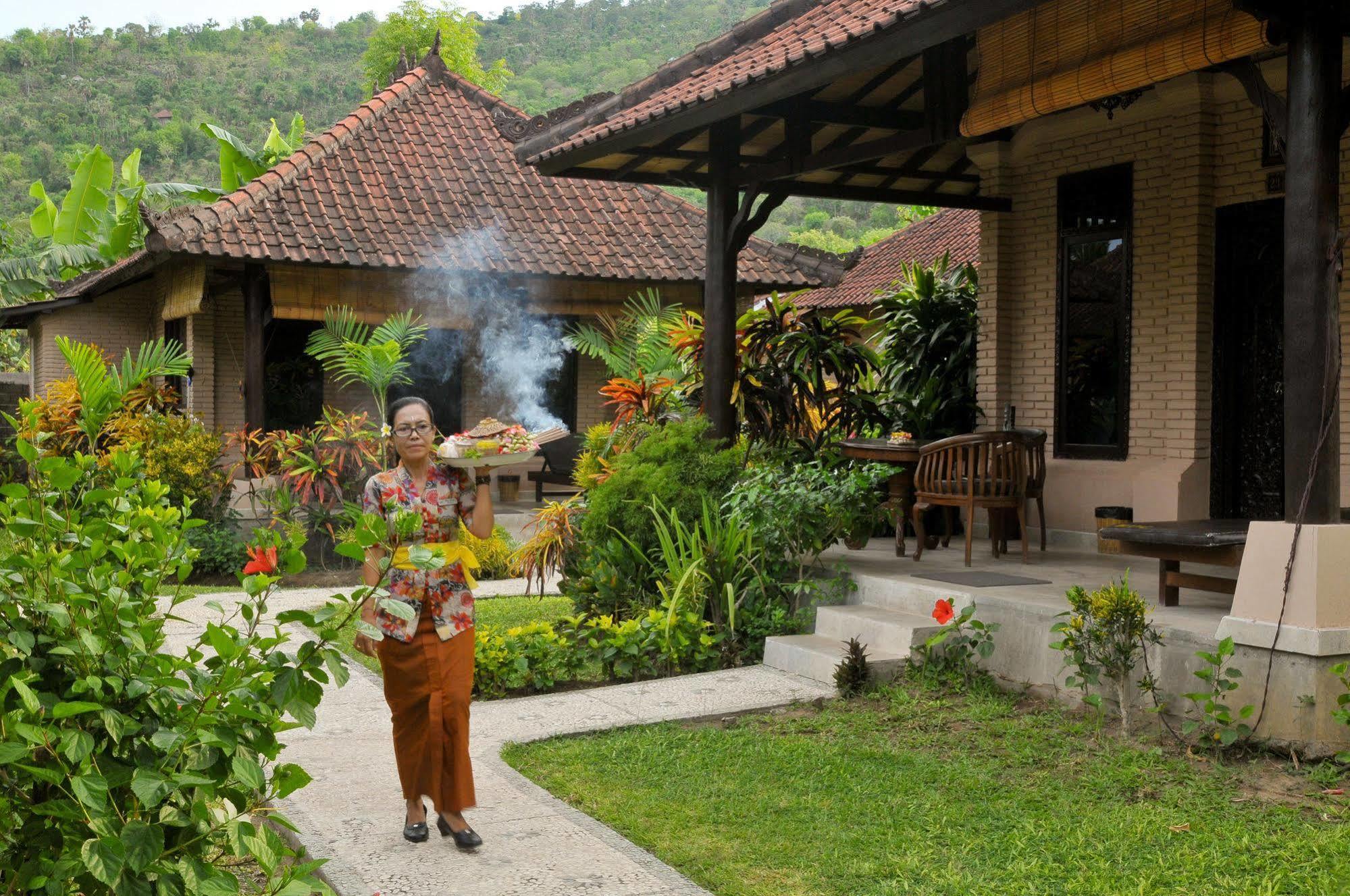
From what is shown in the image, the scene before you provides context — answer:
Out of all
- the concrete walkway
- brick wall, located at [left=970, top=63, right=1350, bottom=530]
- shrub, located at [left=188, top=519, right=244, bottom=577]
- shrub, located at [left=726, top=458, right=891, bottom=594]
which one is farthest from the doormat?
shrub, located at [left=188, top=519, right=244, bottom=577]

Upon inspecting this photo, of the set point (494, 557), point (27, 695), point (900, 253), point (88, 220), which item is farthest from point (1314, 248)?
point (900, 253)

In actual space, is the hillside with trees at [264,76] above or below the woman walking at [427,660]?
above

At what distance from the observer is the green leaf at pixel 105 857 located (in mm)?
2537

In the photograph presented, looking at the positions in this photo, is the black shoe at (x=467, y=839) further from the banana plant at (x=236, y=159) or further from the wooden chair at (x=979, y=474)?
the banana plant at (x=236, y=159)

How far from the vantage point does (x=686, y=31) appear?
203ft

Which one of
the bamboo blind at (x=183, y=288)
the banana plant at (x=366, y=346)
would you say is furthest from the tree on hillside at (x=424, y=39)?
the banana plant at (x=366, y=346)

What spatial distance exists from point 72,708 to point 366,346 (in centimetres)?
1067

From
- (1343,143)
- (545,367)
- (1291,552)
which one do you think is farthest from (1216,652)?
(545,367)

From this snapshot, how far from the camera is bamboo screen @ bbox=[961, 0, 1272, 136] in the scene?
622 cm

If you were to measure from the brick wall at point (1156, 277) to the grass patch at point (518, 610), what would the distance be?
13.2ft

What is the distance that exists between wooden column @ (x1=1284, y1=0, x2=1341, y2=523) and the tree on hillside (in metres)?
33.7

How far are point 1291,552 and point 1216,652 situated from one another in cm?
55

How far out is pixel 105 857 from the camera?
8.41 ft

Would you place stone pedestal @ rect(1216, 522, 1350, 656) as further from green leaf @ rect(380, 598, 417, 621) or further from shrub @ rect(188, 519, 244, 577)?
shrub @ rect(188, 519, 244, 577)
